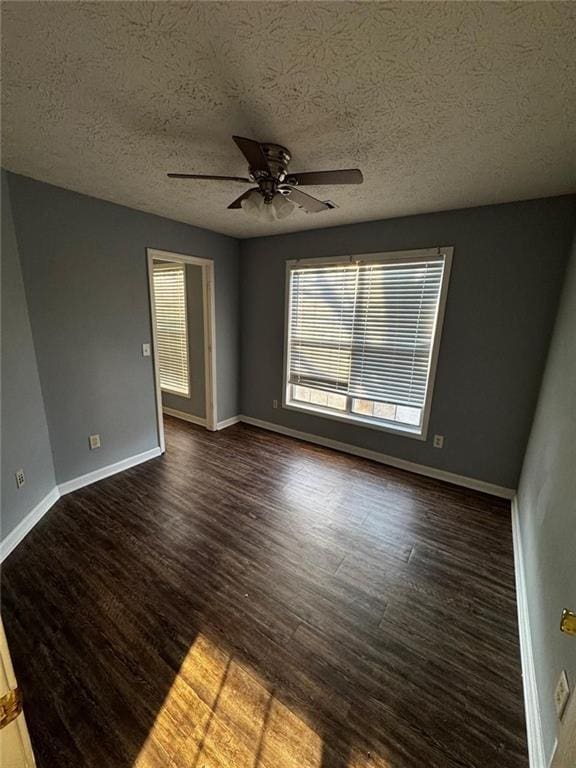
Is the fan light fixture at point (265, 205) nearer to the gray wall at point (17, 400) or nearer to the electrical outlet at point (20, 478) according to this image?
the gray wall at point (17, 400)

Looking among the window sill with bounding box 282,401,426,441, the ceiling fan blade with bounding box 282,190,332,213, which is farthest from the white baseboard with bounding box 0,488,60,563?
the ceiling fan blade with bounding box 282,190,332,213

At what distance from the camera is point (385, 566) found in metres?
1.97

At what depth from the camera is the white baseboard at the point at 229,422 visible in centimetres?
416

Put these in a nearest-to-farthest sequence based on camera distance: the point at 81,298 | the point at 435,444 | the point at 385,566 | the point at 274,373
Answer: the point at 385,566 → the point at 81,298 → the point at 435,444 → the point at 274,373

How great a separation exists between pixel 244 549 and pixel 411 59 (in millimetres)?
2606

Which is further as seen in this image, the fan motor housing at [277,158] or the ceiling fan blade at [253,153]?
the fan motor housing at [277,158]

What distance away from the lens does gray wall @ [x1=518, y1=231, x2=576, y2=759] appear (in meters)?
1.10

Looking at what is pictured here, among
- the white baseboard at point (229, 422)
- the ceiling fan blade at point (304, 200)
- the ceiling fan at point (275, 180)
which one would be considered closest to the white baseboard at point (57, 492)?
the white baseboard at point (229, 422)

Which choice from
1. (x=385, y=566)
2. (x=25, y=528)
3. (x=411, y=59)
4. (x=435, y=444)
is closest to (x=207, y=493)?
(x=25, y=528)

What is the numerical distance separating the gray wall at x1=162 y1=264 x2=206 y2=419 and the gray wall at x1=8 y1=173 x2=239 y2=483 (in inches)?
22.7

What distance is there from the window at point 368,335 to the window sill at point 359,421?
0.4 inches

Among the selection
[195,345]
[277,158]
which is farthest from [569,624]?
[195,345]

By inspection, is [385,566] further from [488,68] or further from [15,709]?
[488,68]

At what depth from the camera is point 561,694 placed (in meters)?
0.98
